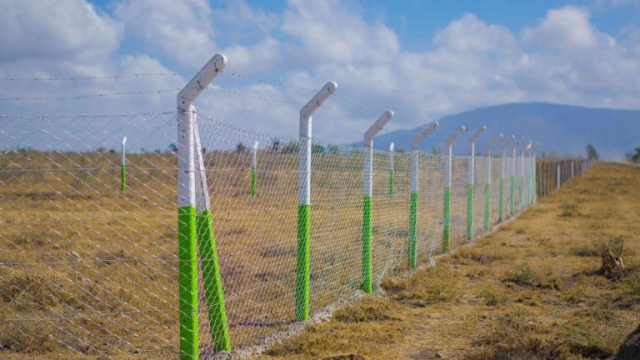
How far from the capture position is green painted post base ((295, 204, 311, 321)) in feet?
19.3

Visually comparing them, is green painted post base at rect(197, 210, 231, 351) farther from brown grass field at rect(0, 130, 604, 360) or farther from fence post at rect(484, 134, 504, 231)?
fence post at rect(484, 134, 504, 231)

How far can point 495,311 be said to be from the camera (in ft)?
23.3

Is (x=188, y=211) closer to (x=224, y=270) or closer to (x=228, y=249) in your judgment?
(x=224, y=270)

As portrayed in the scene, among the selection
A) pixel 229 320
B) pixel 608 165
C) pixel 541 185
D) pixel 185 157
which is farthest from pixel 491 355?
pixel 608 165

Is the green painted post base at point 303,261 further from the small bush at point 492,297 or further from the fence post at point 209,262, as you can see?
the small bush at point 492,297

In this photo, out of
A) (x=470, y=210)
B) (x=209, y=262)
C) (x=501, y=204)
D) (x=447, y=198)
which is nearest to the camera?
(x=209, y=262)

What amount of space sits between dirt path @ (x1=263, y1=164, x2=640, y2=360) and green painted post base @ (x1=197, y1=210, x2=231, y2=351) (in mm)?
570

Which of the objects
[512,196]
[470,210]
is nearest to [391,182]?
[470,210]

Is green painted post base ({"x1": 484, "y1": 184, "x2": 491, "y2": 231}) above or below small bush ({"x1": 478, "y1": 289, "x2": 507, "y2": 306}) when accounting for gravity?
above

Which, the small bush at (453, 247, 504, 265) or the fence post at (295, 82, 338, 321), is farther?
the small bush at (453, 247, 504, 265)

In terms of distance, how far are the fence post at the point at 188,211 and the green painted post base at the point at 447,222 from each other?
7.58 meters

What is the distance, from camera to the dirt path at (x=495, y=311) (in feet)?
17.3

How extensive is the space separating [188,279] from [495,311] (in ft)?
13.9

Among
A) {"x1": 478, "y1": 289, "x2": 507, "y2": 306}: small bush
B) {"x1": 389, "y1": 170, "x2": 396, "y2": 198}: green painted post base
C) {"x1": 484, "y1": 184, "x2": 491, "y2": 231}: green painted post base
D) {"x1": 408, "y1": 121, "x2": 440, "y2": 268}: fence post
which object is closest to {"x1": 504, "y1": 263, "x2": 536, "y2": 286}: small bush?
{"x1": 478, "y1": 289, "x2": 507, "y2": 306}: small bush
